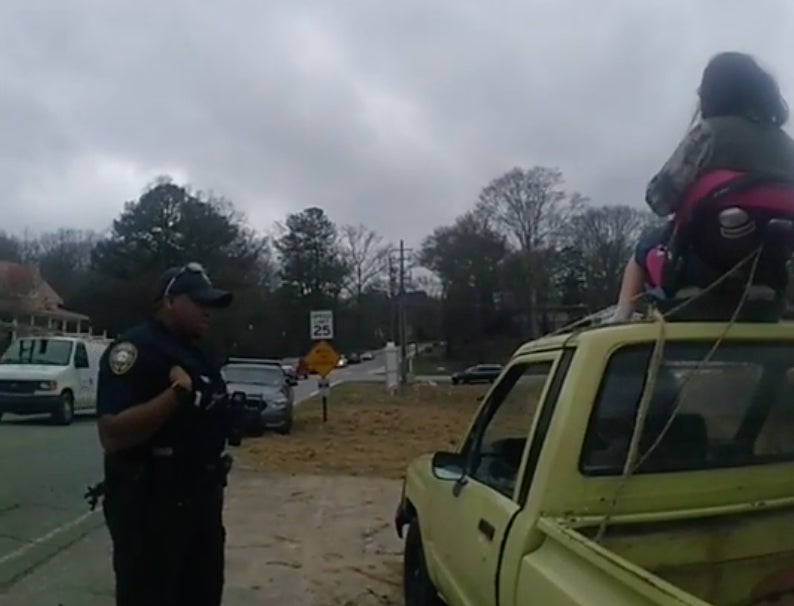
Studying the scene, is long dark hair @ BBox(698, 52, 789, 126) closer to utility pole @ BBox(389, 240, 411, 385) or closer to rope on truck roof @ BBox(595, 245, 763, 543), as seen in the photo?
rope on truck roof @ BBox(595, 245, 763, 543)

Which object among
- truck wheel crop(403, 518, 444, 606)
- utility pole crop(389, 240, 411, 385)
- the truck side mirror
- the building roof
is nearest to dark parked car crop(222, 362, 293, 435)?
truck wheel crop(403, 518, 444, 606)

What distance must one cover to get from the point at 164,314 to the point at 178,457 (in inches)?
22.4

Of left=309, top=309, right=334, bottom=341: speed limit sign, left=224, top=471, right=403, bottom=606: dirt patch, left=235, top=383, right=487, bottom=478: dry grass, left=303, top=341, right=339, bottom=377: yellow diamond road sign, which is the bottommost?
left=224, top=471, right=403, bottom=606: dirt patch

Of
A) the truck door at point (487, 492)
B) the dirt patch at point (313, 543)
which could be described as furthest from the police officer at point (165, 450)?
the dirt patch at point (313, 543)

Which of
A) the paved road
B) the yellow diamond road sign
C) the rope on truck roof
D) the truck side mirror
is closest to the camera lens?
the rope on truck roof

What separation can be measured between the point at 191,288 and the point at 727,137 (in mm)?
2182

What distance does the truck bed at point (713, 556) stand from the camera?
319 cm

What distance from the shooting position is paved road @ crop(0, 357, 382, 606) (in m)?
7.70

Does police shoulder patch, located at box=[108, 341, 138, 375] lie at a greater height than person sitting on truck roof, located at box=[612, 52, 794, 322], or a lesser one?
lesser

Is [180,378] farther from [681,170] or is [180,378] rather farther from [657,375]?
[681,170]

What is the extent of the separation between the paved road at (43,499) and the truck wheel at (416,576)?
7.53ft

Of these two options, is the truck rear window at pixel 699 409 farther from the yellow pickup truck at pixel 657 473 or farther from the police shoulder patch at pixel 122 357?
the police shoulder patch at pixel 122 357

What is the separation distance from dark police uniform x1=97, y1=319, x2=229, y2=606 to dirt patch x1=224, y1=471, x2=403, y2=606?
2.87m

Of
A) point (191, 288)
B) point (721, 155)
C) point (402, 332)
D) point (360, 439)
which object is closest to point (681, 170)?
point (721, 155)
